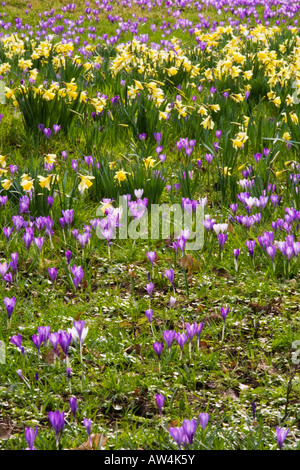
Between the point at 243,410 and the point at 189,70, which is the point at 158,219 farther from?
the point at 189,70

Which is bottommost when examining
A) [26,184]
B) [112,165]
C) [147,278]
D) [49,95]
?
[147,278]

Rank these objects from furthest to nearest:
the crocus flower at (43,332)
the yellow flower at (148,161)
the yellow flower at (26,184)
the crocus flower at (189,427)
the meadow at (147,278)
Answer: the yellow flower at (148,161) < the yellow flower at (26,184) < the crocus flower at (43,332) < the meadow at (147,278) < the crocus flower at (189,427)

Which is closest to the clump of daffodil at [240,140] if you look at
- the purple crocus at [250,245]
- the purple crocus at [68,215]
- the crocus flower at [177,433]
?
the purple crocus at [250,245]

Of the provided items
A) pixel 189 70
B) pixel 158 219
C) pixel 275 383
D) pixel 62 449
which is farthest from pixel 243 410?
pixel 189 70

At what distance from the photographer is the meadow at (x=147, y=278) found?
2.28 meters

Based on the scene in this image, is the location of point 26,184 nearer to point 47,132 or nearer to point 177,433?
point 47,132

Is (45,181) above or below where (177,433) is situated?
above

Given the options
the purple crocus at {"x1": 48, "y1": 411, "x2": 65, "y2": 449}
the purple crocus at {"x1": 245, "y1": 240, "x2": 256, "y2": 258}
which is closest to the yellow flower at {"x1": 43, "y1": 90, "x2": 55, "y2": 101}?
the purple crocus at {"x1": 245, "y1": 240, "x2": 256, "y2": 258}

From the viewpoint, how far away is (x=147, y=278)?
3305 millimetres

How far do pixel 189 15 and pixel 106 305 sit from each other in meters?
12.1

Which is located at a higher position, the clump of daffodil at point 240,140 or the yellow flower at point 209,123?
the yellow flower at point 209,123

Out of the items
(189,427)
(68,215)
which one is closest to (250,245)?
(68,215)

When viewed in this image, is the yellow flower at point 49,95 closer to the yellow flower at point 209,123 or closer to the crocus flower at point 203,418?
the yellow flower at point 209,123
